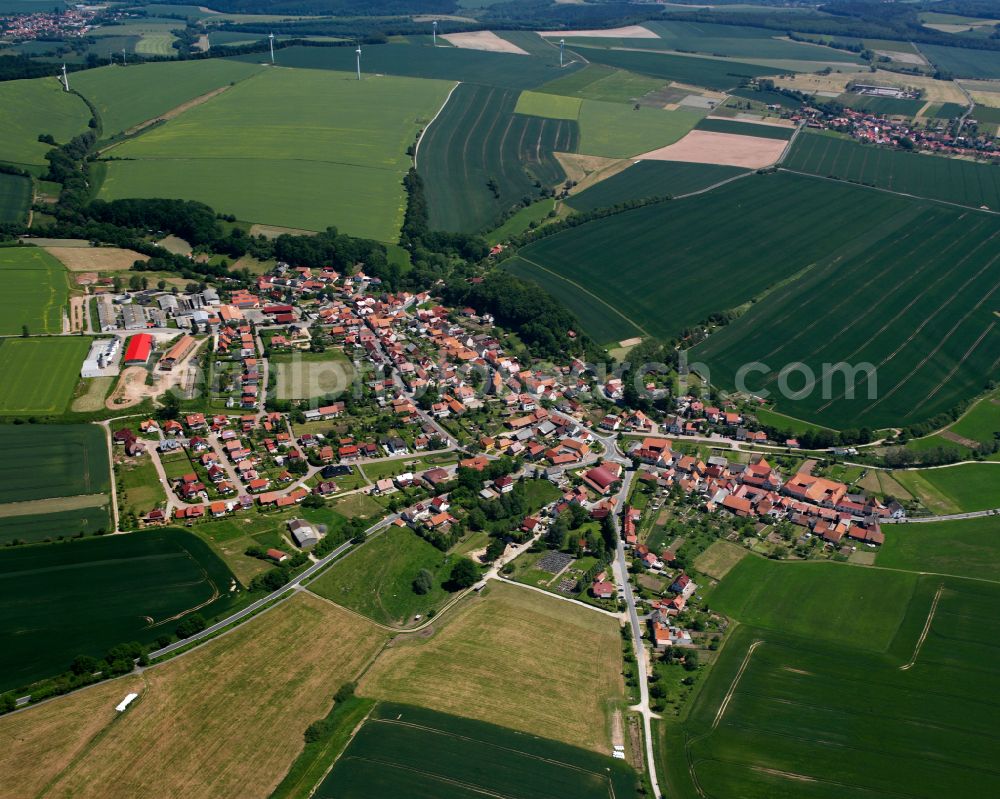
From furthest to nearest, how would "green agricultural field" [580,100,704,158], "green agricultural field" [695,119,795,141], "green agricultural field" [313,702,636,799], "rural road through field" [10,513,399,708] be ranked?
"green agricultural field" [695,119,795,141], "green agricultural field" [580,100,704,158], "rural road through field" [10,513,399,708], "green agricultural field" [313,702,636,799]

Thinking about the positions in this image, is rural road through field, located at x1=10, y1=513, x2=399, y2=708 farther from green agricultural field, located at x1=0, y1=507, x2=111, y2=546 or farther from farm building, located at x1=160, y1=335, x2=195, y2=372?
farm building, located at x1=160, y1=335, x2=195, y2=372

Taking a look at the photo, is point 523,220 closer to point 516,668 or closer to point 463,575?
point 463,575

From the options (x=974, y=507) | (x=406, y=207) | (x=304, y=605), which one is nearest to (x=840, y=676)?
(x=974, y=507)

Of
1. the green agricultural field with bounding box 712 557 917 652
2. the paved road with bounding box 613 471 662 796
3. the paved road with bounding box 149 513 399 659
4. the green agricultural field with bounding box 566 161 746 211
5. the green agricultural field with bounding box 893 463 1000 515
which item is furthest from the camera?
the green agricultural field with bounding box 566 161 746 211

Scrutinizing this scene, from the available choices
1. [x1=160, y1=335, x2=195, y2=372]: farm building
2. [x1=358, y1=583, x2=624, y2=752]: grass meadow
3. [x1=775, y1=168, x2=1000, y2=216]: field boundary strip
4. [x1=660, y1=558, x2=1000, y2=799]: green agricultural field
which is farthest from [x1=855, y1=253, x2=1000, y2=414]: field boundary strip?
[x1=160, y1=335, x2=195, y2=372]: farm building

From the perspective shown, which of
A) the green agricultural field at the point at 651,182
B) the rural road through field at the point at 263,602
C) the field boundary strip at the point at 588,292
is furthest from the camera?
the green agricultural field at the point at 651,182

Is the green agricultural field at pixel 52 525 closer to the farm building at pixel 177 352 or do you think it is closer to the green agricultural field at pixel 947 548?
the farm building at pixel 177 352

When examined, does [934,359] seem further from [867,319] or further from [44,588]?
[44,588]

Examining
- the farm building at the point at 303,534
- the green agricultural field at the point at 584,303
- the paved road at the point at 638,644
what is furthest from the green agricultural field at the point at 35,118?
the paved road at the point at 638,644
